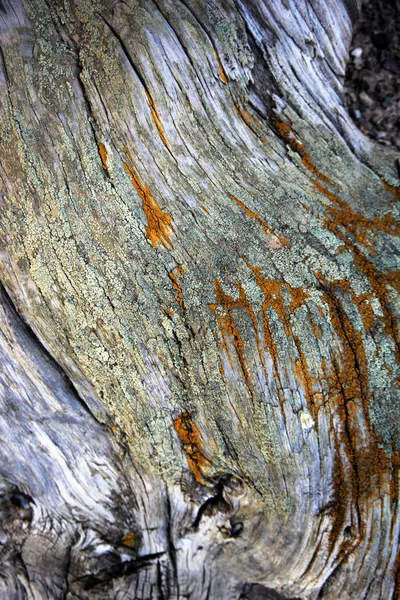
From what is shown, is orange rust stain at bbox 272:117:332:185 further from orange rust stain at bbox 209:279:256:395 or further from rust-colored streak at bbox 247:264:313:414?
orange rust stain at bbox 209:279:256:395

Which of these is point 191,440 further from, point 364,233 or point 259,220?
point 364,233

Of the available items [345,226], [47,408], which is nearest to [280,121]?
[345,226]

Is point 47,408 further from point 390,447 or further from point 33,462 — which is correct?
point 390,447

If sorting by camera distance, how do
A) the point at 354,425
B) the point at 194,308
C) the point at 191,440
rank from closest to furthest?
1. the point at 354,425
2. the point at 194,308
3. the point at 191,440

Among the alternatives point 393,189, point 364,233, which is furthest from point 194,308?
point 393,189

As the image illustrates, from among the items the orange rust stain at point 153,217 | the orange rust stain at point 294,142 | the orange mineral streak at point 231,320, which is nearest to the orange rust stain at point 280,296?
the orange mineral streak at point 231,320

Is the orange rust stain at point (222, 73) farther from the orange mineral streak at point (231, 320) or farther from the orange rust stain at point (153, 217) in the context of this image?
the orange mineral streak at point (231, 320)
